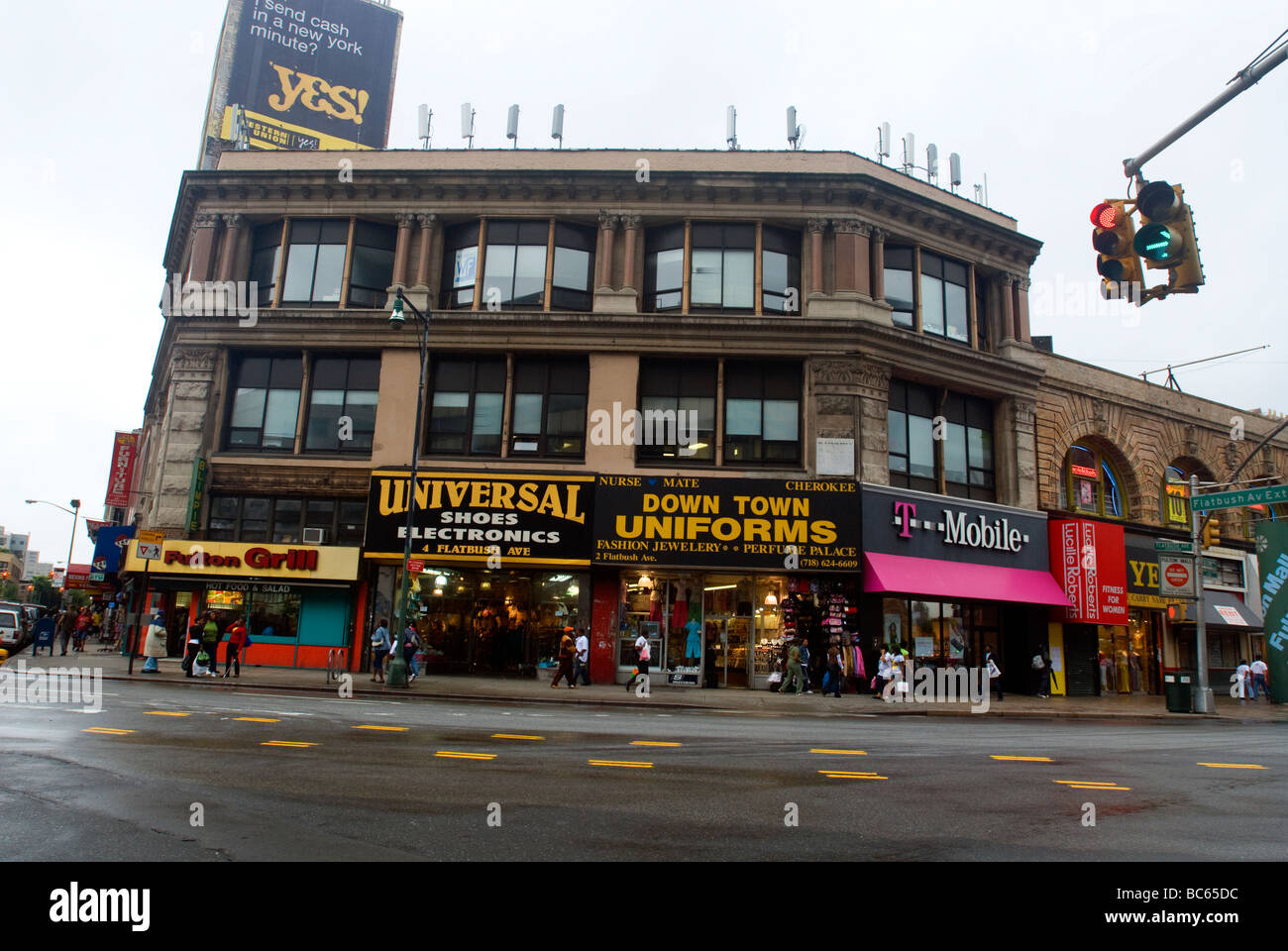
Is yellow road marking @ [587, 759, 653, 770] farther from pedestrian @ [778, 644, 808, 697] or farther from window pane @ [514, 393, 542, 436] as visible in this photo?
window pane @ [514, 393, 542, 436]

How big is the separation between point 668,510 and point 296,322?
14.2 m

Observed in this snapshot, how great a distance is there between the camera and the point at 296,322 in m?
28.7

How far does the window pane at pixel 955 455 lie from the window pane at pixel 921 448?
0.65 meters

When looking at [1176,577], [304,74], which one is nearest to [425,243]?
[1176,577]

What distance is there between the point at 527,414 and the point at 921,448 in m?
13.5

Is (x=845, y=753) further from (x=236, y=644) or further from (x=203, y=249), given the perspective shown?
(x=203, y=249)

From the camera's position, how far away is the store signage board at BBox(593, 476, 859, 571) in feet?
85.0

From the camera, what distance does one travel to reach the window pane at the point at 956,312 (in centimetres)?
3066

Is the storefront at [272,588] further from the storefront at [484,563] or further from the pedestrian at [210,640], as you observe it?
the pedestrian at [210,640]

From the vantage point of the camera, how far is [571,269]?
95.5 feet

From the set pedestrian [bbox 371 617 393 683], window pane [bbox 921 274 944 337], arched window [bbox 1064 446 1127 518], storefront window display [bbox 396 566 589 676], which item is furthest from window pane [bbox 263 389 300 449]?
arched window [bbox 1064 446 1127 518]

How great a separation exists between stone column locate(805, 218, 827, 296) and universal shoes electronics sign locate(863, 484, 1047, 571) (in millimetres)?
6943

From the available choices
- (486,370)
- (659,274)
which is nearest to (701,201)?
(659,274)

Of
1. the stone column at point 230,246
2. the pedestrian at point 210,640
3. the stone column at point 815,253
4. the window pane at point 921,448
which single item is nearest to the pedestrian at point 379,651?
the pedestrian at point 210,640
